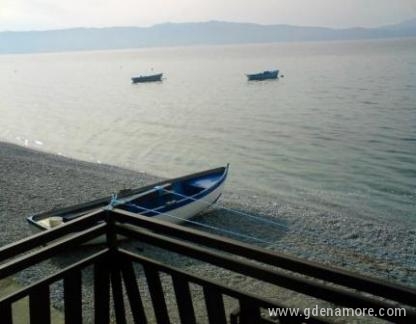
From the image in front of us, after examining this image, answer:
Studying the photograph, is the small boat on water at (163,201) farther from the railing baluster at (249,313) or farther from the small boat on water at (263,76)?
the small boat on water at (263,76)

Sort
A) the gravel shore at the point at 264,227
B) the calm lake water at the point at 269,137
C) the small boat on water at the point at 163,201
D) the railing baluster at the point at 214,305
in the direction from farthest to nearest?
the calm lake water at the point at 269,137 < the small boat on water at the point at 163,201 < the gravel shore at the point at 264,227 < the railing baluster at the point at 214,305

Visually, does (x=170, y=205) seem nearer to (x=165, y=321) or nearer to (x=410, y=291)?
(x=165, y=321)

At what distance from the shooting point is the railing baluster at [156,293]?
321cm

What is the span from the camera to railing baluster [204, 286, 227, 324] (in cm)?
288

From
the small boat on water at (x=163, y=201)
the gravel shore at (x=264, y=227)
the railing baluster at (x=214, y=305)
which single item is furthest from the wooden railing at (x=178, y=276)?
the small boat on water at (x=163, y=201)

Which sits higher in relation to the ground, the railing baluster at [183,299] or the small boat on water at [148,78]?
the railing baluster at [183,299]

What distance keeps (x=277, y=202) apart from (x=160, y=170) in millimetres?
8358

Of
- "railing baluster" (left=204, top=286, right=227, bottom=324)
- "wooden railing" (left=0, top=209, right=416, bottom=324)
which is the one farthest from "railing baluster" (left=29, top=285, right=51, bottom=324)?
"railing baluster" (left=204, top=286, right=227, bottom=324)

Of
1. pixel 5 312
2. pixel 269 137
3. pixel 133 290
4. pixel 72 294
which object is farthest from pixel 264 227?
pixel 269 137

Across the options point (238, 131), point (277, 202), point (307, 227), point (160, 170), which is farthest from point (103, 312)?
point (238, 131)

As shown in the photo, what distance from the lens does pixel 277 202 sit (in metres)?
16.0

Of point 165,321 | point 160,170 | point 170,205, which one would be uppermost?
point 165,321

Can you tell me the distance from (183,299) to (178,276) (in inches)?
9.3

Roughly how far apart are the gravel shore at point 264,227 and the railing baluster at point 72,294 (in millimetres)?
4227
